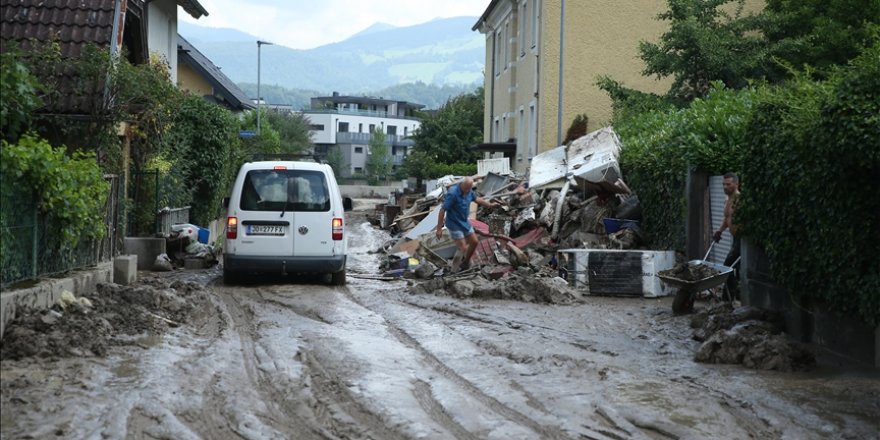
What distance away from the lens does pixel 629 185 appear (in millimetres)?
20281

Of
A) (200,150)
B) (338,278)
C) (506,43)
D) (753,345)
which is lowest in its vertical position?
(753,345)

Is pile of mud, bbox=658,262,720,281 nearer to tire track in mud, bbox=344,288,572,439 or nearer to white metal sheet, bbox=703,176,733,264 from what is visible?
white metal sheet, bbox=703,176,733,264

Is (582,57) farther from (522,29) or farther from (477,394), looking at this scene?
(477,394)

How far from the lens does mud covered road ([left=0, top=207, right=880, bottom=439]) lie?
→ 22.9ft

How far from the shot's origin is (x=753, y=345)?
9977mm

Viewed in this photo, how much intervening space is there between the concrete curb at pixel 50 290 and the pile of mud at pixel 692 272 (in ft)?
22.7

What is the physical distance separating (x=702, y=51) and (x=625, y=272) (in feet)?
39.1

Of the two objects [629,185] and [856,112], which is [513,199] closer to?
[629,185]

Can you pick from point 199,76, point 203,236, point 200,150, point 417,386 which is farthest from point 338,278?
point 199,76

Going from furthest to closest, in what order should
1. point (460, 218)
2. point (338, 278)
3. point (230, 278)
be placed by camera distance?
point (460, 218)
point (338, 278)
point (230, 278)

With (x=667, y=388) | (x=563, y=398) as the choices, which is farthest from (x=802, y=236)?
(x=563, y=398)

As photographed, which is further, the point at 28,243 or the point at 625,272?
the point at 625,272

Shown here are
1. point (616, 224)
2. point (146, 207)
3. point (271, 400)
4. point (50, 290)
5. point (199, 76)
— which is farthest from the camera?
point (199, 76)

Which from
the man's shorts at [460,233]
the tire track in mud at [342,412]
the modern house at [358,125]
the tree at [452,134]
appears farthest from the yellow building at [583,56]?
the modern house at [358,125]
